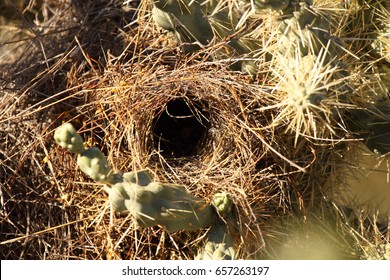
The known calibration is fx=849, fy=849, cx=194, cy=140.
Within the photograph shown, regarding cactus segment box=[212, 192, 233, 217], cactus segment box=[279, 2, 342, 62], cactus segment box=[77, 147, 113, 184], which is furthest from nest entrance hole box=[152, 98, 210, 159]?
cactus segment box=[77, 147, 113, 184]

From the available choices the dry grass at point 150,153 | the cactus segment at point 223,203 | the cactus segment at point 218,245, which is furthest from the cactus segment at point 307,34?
the cactus segment at point 218,245

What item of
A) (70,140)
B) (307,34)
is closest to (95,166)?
(70,140)

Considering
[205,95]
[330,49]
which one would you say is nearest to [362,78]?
[330,49]

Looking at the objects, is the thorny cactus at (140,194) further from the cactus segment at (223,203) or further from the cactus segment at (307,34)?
the cactus segment at (307,34)

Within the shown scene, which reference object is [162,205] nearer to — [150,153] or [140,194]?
[140,194]

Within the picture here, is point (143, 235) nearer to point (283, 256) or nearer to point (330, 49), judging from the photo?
point (283, 256)

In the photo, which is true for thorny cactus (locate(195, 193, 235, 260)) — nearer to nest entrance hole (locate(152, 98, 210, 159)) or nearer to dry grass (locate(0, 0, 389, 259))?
dry grass (locate(0, 0, 389, 259))
